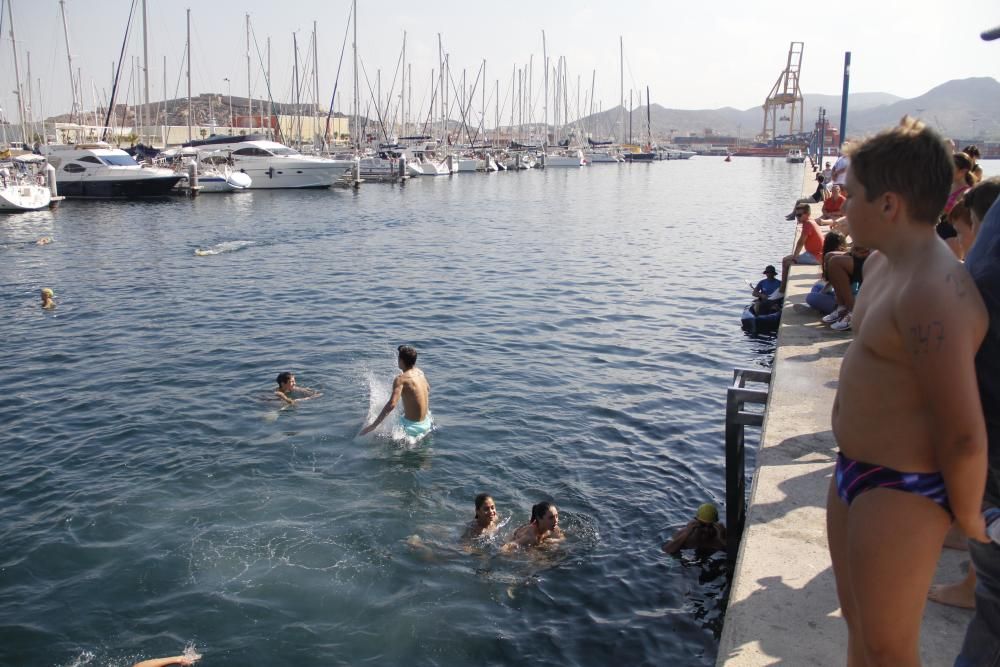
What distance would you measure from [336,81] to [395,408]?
7259 centimetres

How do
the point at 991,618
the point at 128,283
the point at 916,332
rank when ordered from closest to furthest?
the point at 916,332
the point at 991,618
the point at 128,283

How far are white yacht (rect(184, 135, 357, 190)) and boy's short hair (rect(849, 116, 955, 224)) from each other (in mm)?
61497

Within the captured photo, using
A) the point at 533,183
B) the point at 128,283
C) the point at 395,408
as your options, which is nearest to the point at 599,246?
the point at 128,283

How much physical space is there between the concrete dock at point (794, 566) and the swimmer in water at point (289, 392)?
23.9ft

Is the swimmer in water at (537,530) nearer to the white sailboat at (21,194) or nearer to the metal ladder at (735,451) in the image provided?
the metal ladder at (735,451)

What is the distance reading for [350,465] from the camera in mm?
10008

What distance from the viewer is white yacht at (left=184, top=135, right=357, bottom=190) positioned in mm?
60812

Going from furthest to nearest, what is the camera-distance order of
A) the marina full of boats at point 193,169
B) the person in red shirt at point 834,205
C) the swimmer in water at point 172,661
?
1. the marina full of boats at point 193,169
2. the person in red shirt at point 834,205
3. the swimmer in water at point 172,661

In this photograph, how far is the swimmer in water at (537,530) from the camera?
787 centimetres

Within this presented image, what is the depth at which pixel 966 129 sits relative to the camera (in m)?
165

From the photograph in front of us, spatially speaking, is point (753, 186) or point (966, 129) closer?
point (753, 186)

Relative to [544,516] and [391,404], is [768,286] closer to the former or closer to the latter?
[391,404]

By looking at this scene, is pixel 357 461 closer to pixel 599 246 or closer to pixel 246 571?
pixel 246 571

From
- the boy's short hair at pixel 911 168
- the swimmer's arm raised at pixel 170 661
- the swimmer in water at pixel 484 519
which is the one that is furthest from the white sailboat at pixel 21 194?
the boy's short hair at pixel 911 168
